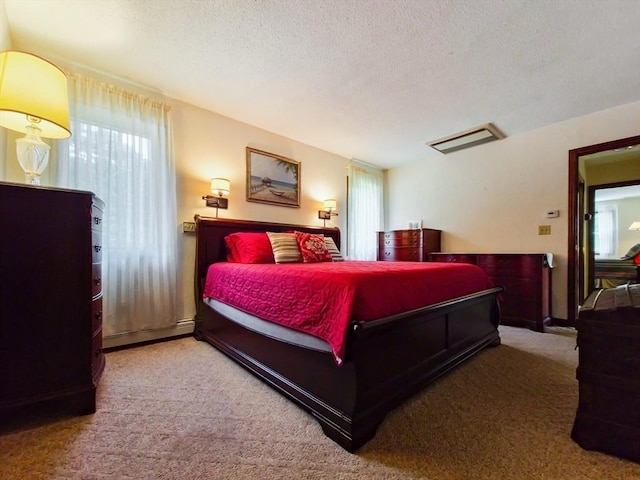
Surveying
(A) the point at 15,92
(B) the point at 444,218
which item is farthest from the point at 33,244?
(B) the point at 444,218

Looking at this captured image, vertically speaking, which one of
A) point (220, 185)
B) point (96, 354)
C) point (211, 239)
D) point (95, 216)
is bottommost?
point (96, 354)

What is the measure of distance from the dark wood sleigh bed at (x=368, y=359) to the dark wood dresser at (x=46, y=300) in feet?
3.10

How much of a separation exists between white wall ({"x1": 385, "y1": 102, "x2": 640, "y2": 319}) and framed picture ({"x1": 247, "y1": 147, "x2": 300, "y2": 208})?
2214 millimetres

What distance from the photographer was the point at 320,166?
423cm

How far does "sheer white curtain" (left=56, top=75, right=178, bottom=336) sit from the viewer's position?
7.65 ft

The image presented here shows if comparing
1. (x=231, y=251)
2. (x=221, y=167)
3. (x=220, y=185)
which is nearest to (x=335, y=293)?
(x=231, y=251)

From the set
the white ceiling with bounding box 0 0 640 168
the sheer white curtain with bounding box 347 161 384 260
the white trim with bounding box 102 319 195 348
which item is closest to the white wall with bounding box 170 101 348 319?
the white trim with bounding box 102 319 195 348

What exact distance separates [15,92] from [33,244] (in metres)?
0.81

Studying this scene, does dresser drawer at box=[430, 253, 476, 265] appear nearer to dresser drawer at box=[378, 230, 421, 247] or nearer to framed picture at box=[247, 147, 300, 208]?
dresser drawer at box=[378, 230, 421, 247]

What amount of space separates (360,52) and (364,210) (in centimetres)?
282

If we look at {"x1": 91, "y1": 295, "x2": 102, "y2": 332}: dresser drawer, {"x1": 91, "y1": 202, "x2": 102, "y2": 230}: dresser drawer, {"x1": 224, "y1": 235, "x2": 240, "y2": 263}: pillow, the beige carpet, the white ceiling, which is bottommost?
the beige carpet

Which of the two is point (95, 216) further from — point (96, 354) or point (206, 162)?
point (206, 162)

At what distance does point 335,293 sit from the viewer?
137 centimetres

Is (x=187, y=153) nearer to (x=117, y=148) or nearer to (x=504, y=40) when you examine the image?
(x=117, y=148)
